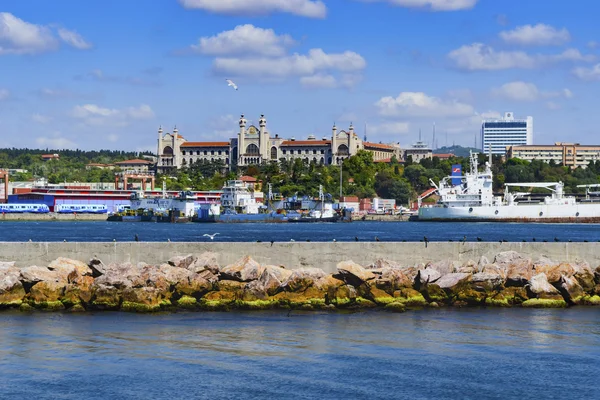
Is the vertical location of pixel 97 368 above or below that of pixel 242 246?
below

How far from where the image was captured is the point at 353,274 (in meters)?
30.2

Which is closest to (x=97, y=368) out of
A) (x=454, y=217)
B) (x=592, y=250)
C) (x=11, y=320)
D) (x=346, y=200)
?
(x=11, y=320)

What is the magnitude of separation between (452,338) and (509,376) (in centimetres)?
386

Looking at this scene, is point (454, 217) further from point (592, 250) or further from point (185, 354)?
point (185, 354)

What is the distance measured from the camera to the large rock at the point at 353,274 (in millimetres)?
30219

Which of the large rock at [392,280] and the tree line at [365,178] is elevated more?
the tree line at [365,178]

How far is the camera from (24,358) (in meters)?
23.3

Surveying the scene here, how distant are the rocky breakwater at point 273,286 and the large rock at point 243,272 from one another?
0.10 ft

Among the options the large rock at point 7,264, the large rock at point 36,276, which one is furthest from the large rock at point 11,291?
the large rock at point 7,264

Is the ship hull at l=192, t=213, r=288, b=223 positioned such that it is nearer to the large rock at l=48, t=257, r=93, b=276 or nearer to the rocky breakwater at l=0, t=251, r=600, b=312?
the large rock at l=48, t=257, r=93, b=276

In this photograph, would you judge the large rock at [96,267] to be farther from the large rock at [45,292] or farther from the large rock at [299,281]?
the large rock at [299,281]

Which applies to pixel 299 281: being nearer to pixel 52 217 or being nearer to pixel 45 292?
pixel 45 292

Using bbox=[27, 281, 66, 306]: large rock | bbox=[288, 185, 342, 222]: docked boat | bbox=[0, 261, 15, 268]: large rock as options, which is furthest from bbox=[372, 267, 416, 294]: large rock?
bbox=[288, 185, 342, 222]: docked boat

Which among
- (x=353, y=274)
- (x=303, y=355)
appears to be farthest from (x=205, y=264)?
(x=303, y=355)
